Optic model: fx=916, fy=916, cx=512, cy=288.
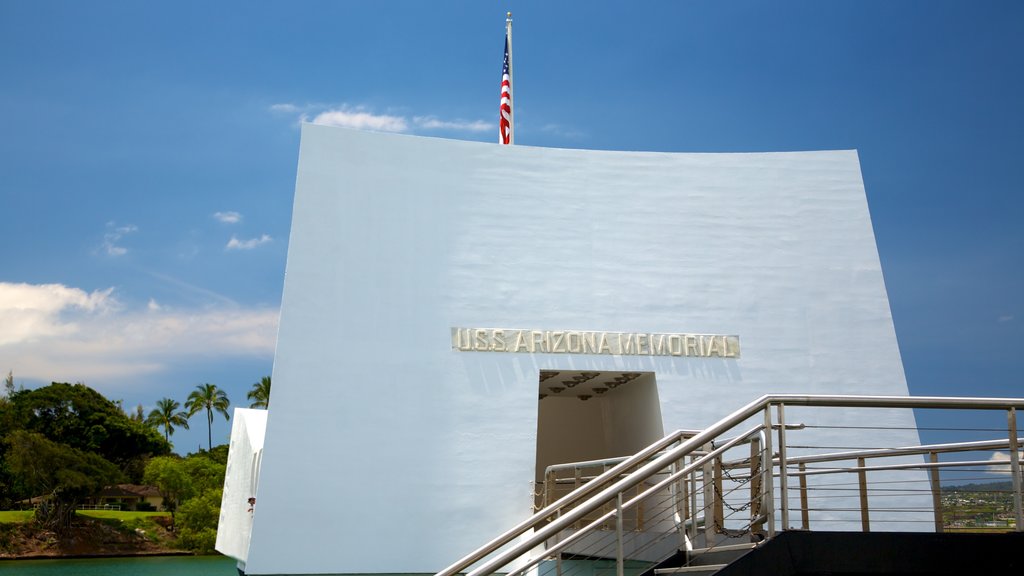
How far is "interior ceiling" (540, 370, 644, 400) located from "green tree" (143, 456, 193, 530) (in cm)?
3388

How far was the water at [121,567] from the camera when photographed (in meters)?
30.9

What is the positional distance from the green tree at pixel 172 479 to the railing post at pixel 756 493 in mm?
43197

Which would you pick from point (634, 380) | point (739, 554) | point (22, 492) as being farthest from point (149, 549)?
point (739, 554)

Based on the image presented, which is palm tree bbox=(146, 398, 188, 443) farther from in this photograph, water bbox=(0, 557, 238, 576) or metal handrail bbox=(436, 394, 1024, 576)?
metal handrail bbox=(436, 394, 1024, 576)

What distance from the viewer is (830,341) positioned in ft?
43.3

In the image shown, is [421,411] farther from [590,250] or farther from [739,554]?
[739,554]

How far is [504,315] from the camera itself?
1261cm

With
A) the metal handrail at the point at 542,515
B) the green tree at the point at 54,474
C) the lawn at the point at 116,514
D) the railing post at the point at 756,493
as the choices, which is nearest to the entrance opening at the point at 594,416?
the railing post at the point at 756,493

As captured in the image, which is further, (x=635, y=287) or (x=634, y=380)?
(x=634, y=380)

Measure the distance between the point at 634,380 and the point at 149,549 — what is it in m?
37.7

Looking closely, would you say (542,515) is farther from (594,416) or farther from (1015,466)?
(594,416)

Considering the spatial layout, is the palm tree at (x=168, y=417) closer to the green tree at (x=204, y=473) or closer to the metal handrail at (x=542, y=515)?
the green tree at (x=204, y=473)

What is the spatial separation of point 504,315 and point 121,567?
2876 cm

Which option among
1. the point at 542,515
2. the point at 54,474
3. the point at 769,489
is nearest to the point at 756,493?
the point at 769,489
